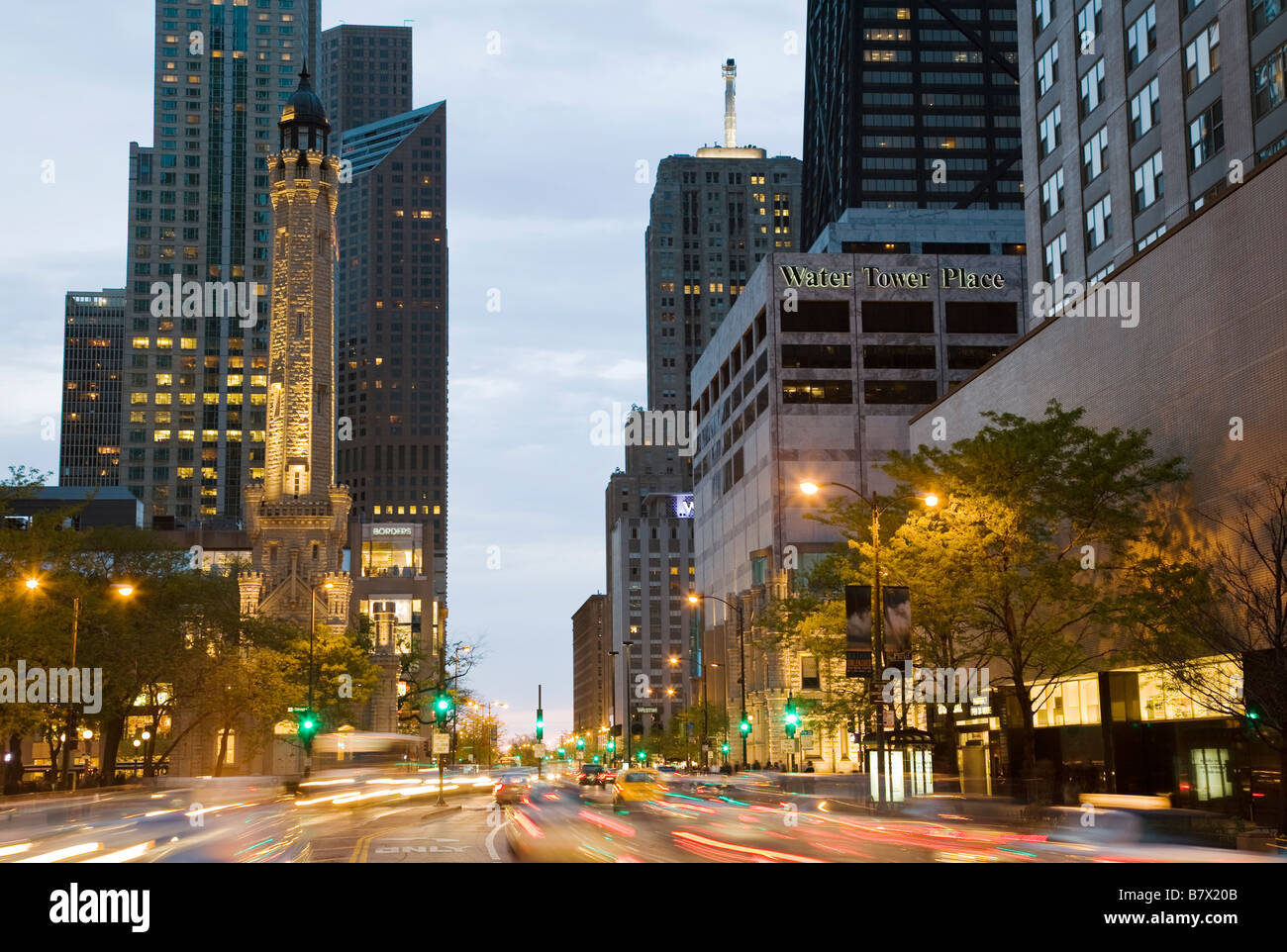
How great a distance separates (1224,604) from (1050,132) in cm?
4574

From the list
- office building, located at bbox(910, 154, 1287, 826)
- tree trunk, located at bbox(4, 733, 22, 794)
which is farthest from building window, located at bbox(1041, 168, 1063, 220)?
tree trunk, located at bbox(4, 733, 22, 794)

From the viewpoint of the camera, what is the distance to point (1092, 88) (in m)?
72.9

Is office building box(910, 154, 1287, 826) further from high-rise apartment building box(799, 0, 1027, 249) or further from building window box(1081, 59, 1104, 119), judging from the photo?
high-rise apartment building box(799, 0, 1027, 249)

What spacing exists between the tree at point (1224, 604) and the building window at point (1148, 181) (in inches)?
1134

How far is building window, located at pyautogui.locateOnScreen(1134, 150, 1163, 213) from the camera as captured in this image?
6609 centimetres

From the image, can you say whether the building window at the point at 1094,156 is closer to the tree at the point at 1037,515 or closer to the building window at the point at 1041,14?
the building window at the point at 1041,14

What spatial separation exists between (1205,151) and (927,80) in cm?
12850

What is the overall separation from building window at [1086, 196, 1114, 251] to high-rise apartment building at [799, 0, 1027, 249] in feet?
357

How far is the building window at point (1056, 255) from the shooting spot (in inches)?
3063
